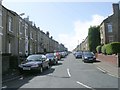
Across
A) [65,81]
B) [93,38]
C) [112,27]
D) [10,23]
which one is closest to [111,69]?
[65,81]

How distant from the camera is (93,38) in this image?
64.7 meters

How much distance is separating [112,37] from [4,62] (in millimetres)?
42689

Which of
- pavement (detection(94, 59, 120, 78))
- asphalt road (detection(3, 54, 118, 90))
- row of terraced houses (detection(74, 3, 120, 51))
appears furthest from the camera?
row of terraced houses (detection(74, 3, 120, 51))

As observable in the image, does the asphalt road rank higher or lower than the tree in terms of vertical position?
lower

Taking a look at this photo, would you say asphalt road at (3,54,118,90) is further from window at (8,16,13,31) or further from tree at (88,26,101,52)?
tree at (88,26,101,52)

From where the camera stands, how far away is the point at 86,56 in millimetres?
38000

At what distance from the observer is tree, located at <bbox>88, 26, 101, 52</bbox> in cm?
6454

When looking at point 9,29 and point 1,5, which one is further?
point 9,29

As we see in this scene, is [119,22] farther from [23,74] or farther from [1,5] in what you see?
[23,74]

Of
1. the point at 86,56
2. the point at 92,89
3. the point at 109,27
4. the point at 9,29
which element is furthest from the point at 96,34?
the point at 92,89

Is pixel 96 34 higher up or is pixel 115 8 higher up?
pixel 115 8

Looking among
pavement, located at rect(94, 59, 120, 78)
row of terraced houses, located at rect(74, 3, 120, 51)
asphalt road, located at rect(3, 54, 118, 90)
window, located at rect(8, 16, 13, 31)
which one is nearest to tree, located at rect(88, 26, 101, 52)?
row of terraced houses, located at rect(74, 3, 120, 51)

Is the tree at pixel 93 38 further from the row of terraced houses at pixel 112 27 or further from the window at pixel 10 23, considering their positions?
the window at pixel 10 23

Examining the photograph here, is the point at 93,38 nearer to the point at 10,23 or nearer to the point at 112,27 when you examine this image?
the point at 112,27
